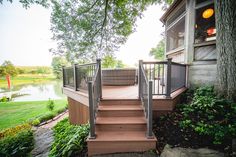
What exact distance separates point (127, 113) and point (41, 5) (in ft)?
18.2

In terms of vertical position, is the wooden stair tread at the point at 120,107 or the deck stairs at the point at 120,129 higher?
the wooden stair tread at the point at 120,107

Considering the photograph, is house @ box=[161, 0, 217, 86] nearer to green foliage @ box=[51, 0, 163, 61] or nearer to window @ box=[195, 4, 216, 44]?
window @ box=[195, 4, 216, 44]

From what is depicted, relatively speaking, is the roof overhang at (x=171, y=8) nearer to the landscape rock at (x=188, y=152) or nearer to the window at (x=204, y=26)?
the window at (x=204, y=26)

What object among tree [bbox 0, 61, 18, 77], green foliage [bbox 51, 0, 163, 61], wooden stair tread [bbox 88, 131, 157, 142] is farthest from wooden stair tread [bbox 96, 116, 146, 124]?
tree [bbox 0, 61, 18, 77]

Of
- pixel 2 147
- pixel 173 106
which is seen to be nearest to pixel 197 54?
pixel 173 106

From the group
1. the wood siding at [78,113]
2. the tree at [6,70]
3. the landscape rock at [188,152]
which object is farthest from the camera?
the tree at [6,70]

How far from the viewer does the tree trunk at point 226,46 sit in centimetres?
297

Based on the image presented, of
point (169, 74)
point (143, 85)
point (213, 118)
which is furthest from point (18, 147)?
point (213, 118)

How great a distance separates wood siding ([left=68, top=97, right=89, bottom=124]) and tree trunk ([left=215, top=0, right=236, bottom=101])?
474cm

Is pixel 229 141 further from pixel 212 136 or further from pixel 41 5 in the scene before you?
pixel 41 5

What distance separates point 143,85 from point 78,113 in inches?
155

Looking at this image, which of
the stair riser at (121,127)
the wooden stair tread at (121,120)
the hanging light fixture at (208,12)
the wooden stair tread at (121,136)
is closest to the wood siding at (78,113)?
the wooden stair tread at (121,120)

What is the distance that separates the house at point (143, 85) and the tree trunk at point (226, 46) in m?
0.90

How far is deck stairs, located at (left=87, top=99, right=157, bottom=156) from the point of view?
2.50m
